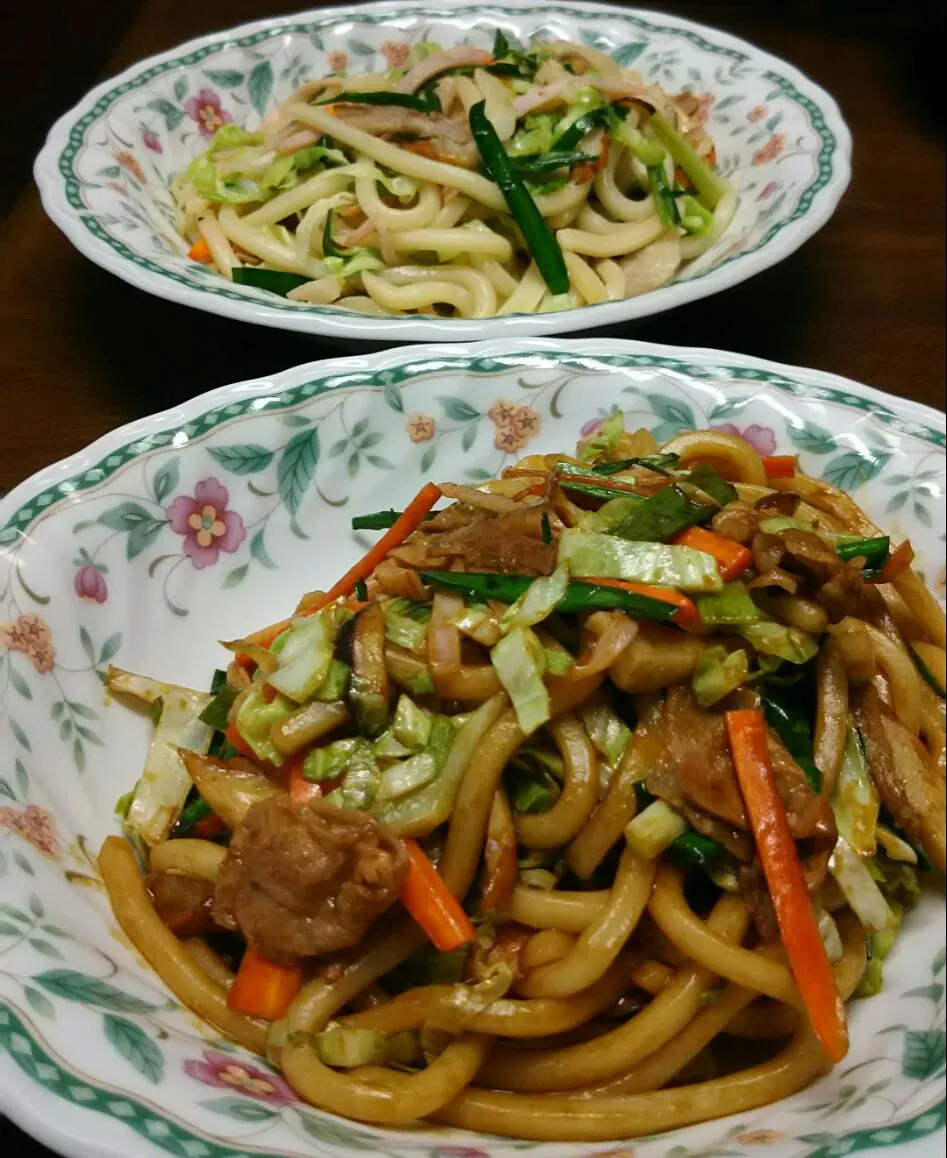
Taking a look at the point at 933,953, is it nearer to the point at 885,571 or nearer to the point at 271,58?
the point at 885,571

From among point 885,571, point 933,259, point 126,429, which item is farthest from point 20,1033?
point 933,259

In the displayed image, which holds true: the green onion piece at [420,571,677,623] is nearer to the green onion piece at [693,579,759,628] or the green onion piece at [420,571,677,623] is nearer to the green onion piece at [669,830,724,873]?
the green onion piece at [693,579,759,628]

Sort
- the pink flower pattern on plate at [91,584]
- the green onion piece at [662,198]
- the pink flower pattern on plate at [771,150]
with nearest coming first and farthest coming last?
the pink flower pattern on plate at [91,584]
the green onion piece at [662,198]
the pink flower pattern on plate at [771,150]

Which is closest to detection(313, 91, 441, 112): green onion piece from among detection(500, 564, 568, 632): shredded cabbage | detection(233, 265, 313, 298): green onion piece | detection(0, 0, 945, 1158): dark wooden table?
detection(233, 265, 313, 298): green onion piece

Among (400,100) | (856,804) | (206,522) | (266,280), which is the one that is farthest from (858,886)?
(400,100)

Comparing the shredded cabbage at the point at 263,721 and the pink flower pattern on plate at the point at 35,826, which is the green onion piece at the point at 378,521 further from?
the pink flower pattern on plate at the point at 35,826

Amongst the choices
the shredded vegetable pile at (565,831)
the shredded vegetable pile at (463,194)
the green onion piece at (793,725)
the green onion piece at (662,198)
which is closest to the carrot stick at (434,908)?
the shredded vegetable pile at (565,831)

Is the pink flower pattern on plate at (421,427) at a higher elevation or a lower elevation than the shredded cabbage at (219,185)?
lower
